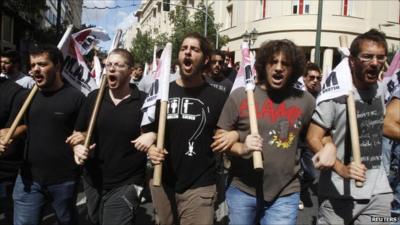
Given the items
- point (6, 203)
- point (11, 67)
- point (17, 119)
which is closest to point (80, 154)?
point (17, 119)

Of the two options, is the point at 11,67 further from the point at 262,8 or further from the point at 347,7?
the point at 262,8

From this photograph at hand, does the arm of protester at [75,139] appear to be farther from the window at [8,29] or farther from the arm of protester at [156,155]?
the window at [8,29]

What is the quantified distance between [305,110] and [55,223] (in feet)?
10.9

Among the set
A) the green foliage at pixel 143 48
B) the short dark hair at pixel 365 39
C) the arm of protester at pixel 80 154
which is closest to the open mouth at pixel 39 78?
the arm of protester at pixel 80 154

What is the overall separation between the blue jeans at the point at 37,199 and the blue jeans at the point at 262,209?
1336 mm

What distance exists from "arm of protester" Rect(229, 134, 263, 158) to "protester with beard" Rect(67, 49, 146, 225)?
0.90 metres

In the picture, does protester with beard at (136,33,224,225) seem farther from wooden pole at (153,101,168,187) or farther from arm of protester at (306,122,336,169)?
arm of protester at (306,122,336,169)

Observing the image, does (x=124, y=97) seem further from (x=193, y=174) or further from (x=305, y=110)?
(x=305, y=110)

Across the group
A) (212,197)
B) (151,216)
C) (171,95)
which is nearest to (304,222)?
(151,216)

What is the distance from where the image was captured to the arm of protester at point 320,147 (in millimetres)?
3031

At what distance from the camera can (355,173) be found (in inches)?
115

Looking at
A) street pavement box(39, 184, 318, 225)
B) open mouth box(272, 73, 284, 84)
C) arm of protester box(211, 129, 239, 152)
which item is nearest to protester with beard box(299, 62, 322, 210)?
street pavement box(39, 184, 318, 225)

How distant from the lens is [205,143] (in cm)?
361

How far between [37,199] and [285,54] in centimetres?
218
